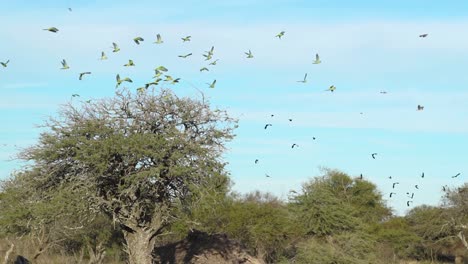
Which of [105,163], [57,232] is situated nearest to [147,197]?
[105,163]

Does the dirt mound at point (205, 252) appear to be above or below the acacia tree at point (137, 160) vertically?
below

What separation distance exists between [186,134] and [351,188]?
4658 centimetres

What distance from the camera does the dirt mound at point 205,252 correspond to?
3946 cm

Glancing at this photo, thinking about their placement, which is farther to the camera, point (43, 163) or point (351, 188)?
point (351, 188)

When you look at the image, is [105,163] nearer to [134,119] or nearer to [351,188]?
[134,119]

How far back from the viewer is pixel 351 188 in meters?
76.4

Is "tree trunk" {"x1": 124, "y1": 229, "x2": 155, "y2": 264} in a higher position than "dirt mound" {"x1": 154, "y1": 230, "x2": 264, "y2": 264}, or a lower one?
higher

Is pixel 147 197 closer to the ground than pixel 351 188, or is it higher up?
higher up

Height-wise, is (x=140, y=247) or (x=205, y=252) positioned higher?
(x=140, y=247)

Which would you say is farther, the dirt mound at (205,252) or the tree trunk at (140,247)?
the dirt mound at (205,252)

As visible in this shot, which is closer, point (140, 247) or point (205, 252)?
point (140, 247)

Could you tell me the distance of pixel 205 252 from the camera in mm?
39906

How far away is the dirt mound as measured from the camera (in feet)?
129

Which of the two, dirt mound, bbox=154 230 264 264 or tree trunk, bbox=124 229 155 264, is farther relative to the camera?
dirt mound, bbox=154 230 264 264
